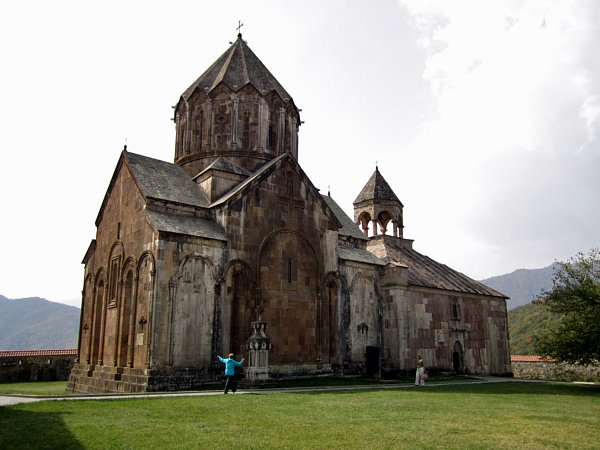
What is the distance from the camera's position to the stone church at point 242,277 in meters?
19.4

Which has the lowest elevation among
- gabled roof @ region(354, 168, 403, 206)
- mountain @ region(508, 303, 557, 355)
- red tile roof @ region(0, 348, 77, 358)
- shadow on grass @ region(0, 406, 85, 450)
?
shadow on grass @ region(0, 406, 85, 450)

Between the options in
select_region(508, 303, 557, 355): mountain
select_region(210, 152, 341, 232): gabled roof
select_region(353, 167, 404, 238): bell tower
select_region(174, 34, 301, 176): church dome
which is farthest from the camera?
select_region(508, 303, 557, 355): mountain

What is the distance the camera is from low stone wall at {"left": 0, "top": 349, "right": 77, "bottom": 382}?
2864 cm

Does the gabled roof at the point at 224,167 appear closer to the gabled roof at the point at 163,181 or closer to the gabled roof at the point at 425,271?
the gabled roof at the point at 163,181

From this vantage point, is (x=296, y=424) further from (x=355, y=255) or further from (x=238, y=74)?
(x=238, y=74)

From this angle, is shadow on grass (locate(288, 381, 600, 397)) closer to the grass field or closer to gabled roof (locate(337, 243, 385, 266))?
the grass field

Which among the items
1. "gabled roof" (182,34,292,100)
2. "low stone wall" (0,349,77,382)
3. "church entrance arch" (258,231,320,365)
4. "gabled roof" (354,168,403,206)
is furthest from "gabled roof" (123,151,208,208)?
"gabled roof" (354,168,403,206)

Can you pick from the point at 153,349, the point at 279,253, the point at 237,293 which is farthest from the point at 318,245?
the point at 153,349

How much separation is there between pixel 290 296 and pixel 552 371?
66.6 ft

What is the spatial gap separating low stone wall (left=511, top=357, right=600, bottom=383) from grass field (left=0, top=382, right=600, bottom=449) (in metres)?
18.5

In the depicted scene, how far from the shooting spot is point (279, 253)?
22547 millimetres

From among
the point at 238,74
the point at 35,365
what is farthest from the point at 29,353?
the point at 238,74

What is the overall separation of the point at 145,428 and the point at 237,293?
38.7 feet

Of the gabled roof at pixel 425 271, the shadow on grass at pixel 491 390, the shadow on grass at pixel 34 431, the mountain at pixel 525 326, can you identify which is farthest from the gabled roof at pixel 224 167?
the mountain at pixel 525 326
